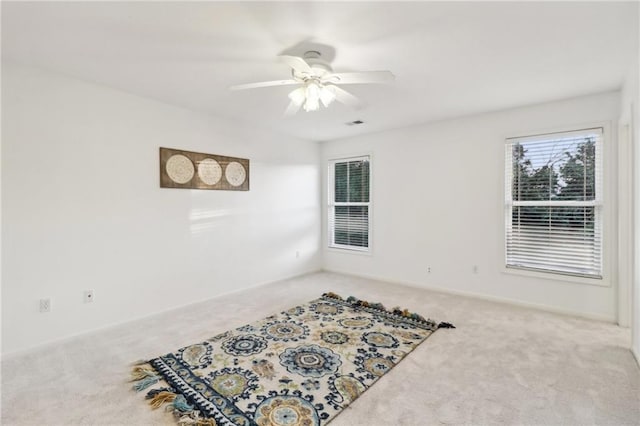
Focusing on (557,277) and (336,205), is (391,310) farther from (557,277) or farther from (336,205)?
(336,205)

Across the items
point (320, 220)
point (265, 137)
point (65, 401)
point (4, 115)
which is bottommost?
point (65, 401)

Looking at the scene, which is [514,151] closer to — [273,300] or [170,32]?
[273,300]

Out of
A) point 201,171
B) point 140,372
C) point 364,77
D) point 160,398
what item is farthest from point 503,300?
point 201,171

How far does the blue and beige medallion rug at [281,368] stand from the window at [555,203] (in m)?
1.64

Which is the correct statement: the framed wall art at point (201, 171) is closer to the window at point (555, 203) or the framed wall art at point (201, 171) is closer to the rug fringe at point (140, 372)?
the rug fringe at point (140, 372)

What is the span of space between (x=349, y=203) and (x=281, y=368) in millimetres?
3563

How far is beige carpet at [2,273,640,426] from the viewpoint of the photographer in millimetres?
1861

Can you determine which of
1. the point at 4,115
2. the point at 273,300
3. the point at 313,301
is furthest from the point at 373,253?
the point at 4,115

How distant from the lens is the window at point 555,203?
11.2 ft

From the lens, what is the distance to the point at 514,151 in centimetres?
390

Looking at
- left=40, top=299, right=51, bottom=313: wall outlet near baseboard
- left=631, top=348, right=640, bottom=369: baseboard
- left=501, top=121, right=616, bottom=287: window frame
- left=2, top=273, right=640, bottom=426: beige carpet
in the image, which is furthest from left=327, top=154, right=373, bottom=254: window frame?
left=40, top=299, right=51, bottom=313: wall outlet near baseboard

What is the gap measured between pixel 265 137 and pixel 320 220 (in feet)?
6.13

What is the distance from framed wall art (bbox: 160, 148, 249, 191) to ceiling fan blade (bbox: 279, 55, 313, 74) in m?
2.15

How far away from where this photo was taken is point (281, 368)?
7.79 feet
